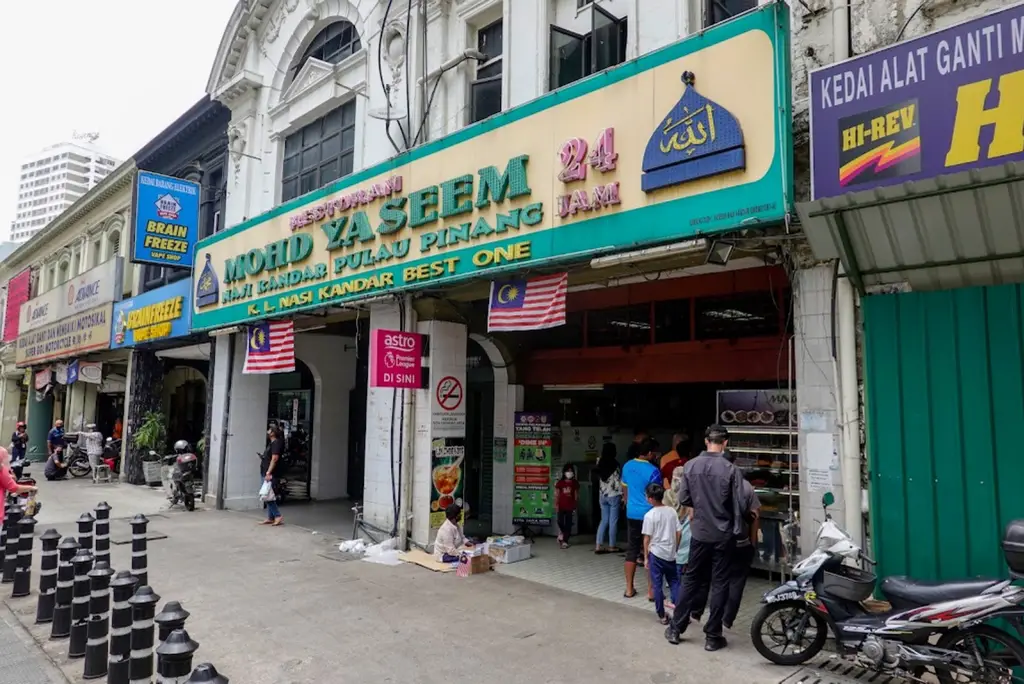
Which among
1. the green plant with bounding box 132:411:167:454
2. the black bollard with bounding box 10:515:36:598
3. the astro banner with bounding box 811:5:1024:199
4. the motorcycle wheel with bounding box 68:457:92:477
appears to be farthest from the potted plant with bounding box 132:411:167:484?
the astro banner with bounding box 811:5:1024:199

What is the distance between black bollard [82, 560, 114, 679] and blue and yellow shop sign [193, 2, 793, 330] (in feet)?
17.0

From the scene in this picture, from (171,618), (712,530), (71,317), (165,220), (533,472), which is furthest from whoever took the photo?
(71,317)

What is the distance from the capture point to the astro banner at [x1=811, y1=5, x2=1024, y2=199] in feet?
16.2

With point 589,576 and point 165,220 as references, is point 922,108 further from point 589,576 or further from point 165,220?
point 165,220

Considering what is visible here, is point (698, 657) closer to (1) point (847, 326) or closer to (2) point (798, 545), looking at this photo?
(2) point (798, 545)

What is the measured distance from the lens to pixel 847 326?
6082mm

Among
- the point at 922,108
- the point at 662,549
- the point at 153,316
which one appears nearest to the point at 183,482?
the point at 153,316

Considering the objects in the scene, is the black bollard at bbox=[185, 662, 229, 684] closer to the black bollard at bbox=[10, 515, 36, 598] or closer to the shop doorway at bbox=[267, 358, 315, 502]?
the black bollard at bbox=[10, 515, 36, 598]

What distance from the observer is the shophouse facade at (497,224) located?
6.66 m

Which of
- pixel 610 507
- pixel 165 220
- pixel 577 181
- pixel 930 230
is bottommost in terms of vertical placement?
pixel 610 507

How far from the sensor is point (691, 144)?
21.6 feet

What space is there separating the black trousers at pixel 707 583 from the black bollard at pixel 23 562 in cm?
740

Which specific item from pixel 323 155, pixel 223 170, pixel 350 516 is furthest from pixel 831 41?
pixel 223 170

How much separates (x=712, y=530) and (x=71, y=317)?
23324mm
